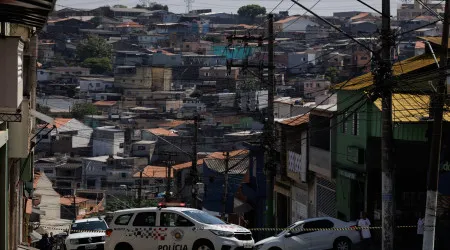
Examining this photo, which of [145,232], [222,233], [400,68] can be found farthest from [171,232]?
[400,68]

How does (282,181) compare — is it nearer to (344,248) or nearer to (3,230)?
(344,248)

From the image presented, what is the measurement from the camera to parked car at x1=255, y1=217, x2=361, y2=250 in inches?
1113

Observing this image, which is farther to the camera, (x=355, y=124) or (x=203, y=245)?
(x=355, y=124)

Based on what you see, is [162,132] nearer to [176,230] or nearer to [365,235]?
[365,235]

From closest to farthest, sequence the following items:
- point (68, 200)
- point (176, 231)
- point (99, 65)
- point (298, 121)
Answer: point (176, 231) < point (298, 121) < point (68, 200) < point (99, 65)

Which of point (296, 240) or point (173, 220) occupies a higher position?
point (173, 220)

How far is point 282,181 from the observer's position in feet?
157

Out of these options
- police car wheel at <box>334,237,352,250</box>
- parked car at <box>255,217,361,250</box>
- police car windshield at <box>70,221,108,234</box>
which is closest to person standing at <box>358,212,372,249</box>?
parked car at <box>255,217,361,250</box>

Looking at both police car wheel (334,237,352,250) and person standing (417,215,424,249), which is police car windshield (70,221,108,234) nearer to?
police car wheel (334,237,352,250)

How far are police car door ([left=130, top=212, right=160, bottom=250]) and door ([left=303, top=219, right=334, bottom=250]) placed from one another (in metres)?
5.53

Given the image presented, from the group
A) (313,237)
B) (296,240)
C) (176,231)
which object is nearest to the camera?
(176,231)

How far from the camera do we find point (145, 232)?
24.3 m

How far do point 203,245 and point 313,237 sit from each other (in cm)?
539

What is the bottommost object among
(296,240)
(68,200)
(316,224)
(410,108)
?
(68,200)
